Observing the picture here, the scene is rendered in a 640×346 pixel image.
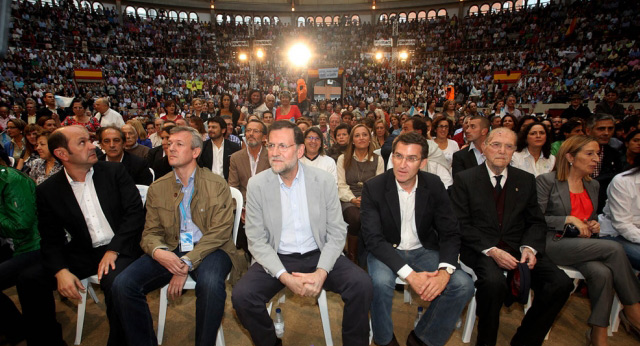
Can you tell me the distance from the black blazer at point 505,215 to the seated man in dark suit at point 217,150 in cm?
307

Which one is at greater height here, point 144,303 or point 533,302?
point 144,303

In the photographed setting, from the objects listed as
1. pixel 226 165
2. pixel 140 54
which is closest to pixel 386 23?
pixel 140 54

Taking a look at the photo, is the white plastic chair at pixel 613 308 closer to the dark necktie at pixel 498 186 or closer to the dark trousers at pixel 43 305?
the dark necktie at pixel 498 186

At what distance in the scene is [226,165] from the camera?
4.30 m

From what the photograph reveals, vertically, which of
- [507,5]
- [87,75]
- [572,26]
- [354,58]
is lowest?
[87,75]

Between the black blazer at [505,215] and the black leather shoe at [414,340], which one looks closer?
the black leather shoe at [414,340]

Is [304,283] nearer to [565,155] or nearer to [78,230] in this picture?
[78,230]

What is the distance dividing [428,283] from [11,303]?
3201mm

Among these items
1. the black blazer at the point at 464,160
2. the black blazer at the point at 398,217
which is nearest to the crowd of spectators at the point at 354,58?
the black blazer at the point at 464,160

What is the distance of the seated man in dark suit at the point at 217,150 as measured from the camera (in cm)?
433

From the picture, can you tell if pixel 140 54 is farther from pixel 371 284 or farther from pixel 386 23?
pixel 371 284

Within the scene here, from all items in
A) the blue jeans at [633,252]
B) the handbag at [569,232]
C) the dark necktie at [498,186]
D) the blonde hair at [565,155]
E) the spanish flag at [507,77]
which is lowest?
the blue jeans at [633,252]

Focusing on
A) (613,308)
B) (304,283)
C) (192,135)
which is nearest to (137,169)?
(192,135)

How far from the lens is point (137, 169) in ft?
11.4
